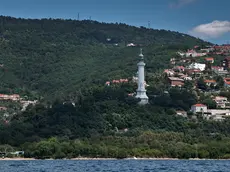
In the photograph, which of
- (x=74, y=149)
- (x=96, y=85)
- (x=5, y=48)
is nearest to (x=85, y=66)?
(x=5, y=48)

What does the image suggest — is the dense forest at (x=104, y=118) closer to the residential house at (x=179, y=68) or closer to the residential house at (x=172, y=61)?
the residential house at (x=172, y=61)

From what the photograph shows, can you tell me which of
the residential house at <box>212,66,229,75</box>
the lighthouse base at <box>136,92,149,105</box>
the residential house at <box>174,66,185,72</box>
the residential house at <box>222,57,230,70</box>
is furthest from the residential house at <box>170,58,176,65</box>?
the lighthouse base at <box>136,92,149,105</box>

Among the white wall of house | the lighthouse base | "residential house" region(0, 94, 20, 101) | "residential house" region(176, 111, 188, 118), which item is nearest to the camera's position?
"residential house" region(176, 111, 188, 118)

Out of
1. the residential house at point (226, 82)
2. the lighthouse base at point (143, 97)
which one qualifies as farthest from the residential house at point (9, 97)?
the residential house at point (226, 82)

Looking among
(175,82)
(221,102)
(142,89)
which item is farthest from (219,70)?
(142,89)

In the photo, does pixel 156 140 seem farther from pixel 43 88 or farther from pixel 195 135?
pixel 43 88

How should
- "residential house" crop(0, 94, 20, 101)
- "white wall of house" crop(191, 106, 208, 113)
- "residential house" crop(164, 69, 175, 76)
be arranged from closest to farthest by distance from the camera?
"white wall of house" crop(191, 106, 208, 113) → "residential house" crop(164, 69, 175, 76) → "residential house" crop(0, 94, 20, 101)

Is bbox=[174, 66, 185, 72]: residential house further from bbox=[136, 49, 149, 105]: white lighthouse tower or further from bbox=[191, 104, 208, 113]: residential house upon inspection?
bbox=[191, 104, 208, 113]: residential house

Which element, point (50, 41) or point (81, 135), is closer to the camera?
point (81, 135)
